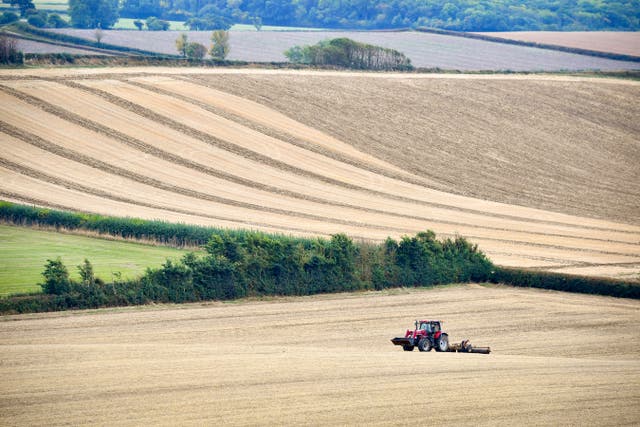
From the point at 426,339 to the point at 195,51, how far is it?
77979 millimetres

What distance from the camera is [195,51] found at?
106 m

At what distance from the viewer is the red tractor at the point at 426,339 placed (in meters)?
32.2

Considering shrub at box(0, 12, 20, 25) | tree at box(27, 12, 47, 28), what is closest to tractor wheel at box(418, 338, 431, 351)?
shrub at box(0, 12, 20, 25)

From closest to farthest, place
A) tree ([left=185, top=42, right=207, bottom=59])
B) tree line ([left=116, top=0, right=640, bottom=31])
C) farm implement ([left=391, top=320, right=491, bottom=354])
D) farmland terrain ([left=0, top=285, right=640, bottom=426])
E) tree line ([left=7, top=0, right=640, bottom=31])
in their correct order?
1. farmland terrain ([left=0, top=285, right=640, bottom=426])
2. farm implement ([left=391, top=320, right=491, bottom=354])
3. tree ([left=185, top=42, right=207, bottom=59])
4. tree line ([left=7, top=0, right=640, bottom=31])
5. tree line ([left=116, top=0, right=640, bottom=31])

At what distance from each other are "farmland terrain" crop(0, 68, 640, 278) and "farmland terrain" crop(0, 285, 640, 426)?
36.4 ft

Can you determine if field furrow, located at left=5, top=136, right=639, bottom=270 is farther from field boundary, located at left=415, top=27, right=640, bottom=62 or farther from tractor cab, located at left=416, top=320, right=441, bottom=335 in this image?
field boundary, located at left=415, top=27, right=640, bottom=62

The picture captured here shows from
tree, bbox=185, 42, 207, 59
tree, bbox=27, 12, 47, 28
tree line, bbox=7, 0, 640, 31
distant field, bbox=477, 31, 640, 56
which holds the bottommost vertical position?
tree, bbox=185, 42, 207, 59

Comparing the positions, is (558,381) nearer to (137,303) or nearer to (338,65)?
(137,303)

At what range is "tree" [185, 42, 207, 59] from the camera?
348ft

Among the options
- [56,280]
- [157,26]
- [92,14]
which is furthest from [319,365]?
[92,14]

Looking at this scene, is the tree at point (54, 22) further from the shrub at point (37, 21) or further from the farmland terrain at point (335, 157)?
the farmland terrain at point (335, 157)

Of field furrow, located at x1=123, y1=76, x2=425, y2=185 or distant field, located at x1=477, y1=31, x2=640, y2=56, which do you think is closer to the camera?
field furrow, located at x1=123, y1=76, x2=425, y2=185

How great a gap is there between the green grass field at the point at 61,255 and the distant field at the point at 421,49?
6192 centimetres

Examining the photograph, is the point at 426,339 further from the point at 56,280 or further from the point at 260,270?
the point at 56,280
